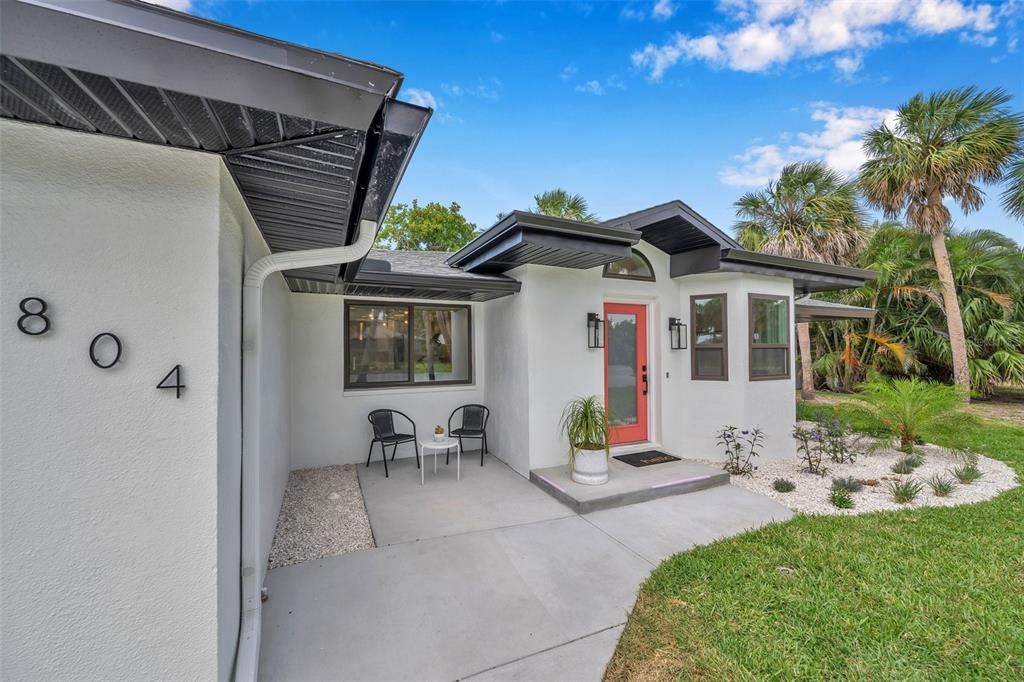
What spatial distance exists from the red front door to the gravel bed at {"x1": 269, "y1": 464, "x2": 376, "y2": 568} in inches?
161

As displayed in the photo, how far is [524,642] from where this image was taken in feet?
8.93

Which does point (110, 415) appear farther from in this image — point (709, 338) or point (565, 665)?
point (709, 338)

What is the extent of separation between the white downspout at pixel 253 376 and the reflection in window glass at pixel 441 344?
4504 millimetres

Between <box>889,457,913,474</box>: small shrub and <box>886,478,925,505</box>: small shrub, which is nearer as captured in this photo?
<box>886,478,925,505</box>: small shrub

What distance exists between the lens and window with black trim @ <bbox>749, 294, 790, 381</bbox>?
21.8 ft

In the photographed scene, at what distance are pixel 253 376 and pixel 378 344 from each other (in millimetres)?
4338

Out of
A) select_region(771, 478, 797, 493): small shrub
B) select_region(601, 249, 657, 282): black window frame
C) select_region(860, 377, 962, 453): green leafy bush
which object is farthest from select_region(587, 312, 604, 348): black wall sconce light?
select_region(860, 377, 962, 453): green leafy bush

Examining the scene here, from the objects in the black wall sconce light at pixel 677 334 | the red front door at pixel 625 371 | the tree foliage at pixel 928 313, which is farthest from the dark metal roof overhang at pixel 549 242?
the tree foliage at pixel 928 313

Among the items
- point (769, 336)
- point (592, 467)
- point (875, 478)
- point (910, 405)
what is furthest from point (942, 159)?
point (592, 467)

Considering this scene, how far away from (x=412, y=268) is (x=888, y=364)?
52.7ft

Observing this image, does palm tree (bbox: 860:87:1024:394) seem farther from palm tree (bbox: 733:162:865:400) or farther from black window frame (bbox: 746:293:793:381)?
black window frame (bbox: 746:293:793:381)

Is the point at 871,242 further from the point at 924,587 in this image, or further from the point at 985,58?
the point at 924,587

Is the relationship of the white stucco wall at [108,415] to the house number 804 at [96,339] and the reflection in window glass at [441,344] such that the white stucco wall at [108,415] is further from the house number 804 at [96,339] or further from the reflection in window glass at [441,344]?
the reflection in window glass at [441,344]

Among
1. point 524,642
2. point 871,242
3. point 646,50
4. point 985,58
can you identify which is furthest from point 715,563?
point 871,242
